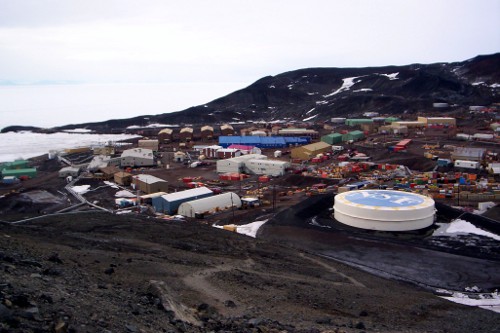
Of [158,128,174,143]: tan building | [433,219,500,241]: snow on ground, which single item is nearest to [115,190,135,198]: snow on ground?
[433,219,500,241]: snow on ground

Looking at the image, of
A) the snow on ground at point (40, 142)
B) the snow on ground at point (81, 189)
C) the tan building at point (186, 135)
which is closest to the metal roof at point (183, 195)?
the snow on ground at point (81, 189)

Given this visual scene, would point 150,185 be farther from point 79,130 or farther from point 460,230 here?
point 79,130

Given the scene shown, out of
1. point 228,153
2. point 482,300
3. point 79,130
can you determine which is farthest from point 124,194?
point 79,130

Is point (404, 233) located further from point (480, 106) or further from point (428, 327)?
point (480, 106)

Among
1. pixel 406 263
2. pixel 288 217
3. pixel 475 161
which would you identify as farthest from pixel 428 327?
pixel 475 161

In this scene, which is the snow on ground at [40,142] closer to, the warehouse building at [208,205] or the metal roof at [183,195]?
the metal roof at [183,195]

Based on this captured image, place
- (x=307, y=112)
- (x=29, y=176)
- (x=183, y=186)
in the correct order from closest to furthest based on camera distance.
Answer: (x=183, y=186) < (x=29, y=176) < (x=307, y=112)

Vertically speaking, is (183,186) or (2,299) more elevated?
(2,299)
